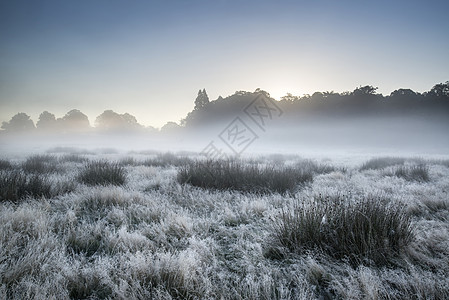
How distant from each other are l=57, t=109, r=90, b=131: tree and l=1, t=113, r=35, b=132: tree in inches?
389

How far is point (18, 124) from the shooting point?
68625mm

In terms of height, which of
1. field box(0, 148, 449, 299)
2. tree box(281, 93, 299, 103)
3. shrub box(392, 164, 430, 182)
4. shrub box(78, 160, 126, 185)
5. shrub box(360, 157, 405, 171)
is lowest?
shrub box(360, 157, 405, 171)

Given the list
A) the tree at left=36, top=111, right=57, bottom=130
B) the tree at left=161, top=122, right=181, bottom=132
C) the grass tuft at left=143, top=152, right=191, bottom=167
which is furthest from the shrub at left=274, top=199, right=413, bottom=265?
the tree at left=36, top=111, right=57, bottom=130

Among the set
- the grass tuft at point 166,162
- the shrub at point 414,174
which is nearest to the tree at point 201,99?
the grass tuft at point 166,162

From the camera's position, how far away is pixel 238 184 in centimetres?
549

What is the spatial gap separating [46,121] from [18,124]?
8222 mm

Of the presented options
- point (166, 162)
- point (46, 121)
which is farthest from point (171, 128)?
point (166, 162)

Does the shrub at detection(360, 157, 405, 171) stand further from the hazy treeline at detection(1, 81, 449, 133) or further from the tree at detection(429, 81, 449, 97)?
the tree at detection(429, 81, 449, 97)

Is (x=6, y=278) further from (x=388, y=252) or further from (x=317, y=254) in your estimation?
(x=388, y=252)

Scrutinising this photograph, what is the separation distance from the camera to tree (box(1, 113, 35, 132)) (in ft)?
224

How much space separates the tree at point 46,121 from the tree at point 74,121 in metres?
2.09

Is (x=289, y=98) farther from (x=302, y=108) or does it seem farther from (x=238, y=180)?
(x=238, y=180)

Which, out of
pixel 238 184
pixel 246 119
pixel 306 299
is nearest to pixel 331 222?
pixel 306 299

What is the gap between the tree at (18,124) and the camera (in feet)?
224
